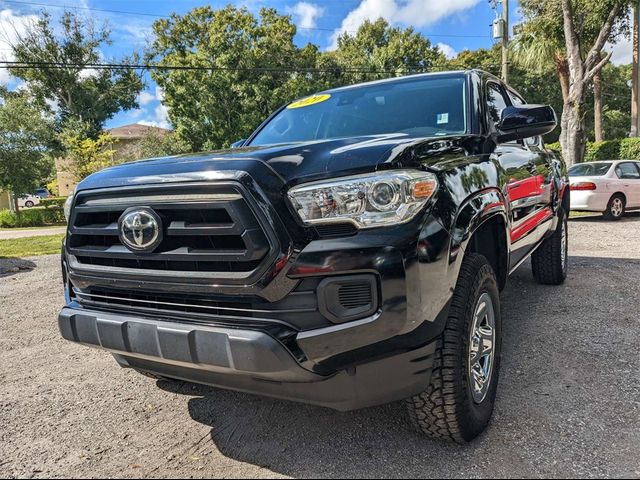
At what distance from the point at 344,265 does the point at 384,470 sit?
976 millimetres

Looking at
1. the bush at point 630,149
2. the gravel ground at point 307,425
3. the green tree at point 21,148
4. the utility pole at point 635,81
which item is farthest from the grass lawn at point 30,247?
the utility pole at point 635,81

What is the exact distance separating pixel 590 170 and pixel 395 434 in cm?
1162

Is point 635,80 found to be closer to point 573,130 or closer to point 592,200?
point 573,130

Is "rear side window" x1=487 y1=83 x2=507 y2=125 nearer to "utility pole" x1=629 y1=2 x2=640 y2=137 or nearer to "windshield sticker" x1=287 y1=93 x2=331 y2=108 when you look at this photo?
"windshield sticker" x1=287 y1=93 x2=331 y2=108

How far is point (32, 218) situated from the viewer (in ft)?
75.2

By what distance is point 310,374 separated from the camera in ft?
5.82

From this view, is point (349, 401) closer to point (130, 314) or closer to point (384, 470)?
point (384, 470)

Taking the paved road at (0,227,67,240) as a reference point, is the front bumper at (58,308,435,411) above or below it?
above

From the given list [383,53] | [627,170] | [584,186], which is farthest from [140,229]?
[383,53]

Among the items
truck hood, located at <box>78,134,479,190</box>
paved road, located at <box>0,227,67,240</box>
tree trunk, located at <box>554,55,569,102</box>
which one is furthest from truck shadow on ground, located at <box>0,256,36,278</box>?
tree trunk, located at <box>554,55,569,102</box>

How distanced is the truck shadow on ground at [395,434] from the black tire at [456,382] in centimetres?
13

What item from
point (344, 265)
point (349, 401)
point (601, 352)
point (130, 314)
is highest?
point (344, 265)

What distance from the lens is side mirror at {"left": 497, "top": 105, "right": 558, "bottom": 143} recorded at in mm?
2799

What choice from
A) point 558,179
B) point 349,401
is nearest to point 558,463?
point 349,401
